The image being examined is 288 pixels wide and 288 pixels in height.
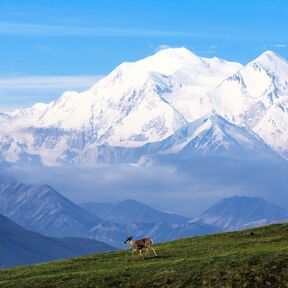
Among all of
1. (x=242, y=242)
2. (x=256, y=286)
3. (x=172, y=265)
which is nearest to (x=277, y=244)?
(x=242, y=242)

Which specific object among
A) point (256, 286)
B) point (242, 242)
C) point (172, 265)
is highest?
point (242, 242)

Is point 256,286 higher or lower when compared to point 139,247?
lower

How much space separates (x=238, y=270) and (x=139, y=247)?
14.9 meters

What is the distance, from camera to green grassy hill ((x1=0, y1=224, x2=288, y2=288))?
5966 cm

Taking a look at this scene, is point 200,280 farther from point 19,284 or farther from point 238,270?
point 19,284

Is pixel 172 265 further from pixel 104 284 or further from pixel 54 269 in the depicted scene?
pixel 54 269

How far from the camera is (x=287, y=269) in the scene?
59.0m

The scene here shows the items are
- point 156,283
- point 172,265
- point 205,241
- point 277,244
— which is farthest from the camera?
point 205,241

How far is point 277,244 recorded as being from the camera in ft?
240

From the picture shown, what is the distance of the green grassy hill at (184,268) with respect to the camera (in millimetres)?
59656

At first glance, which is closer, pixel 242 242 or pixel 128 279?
pixel 128 279

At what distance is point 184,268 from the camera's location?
6419cm

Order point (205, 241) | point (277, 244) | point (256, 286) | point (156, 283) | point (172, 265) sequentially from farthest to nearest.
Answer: point (205, 241) → point (277, 244) → point (172, 265) → point (156, 283) → point (256, 286)

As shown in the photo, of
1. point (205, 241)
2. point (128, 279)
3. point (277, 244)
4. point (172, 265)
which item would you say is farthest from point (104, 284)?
point (205, 241)
